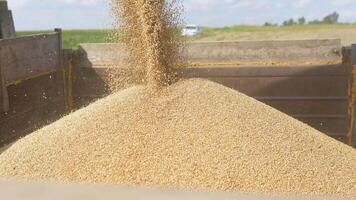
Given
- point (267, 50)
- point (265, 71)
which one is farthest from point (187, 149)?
point (267, 50)

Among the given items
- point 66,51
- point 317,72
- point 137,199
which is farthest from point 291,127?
point 66,51

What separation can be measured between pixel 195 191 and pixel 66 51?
3.45 meters

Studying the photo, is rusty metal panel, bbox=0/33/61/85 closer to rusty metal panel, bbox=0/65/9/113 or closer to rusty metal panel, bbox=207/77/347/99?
rusty metal panel, bbox=0/65/9/113

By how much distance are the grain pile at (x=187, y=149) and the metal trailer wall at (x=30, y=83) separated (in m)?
0.62

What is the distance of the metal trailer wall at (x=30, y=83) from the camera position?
585 cm

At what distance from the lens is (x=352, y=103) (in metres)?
6.03

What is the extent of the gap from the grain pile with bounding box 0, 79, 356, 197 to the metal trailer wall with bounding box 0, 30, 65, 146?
62 cm

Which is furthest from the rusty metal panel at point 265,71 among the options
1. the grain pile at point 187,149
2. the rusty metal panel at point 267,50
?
the grain pile at point 187,149

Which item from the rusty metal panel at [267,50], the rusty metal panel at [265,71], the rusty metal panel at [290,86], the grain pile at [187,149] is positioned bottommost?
the grain pile at [187,149]

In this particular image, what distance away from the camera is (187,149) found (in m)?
4.78

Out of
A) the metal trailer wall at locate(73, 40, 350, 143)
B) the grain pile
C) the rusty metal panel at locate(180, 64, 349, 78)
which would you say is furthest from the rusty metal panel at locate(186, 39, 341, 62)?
the grain pile

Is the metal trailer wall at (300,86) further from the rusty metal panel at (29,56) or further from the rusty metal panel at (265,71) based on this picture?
the rusty metal panel at (29,56)

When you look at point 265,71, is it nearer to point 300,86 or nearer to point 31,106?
point 300,86

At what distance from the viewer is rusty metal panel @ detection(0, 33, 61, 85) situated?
586cm
